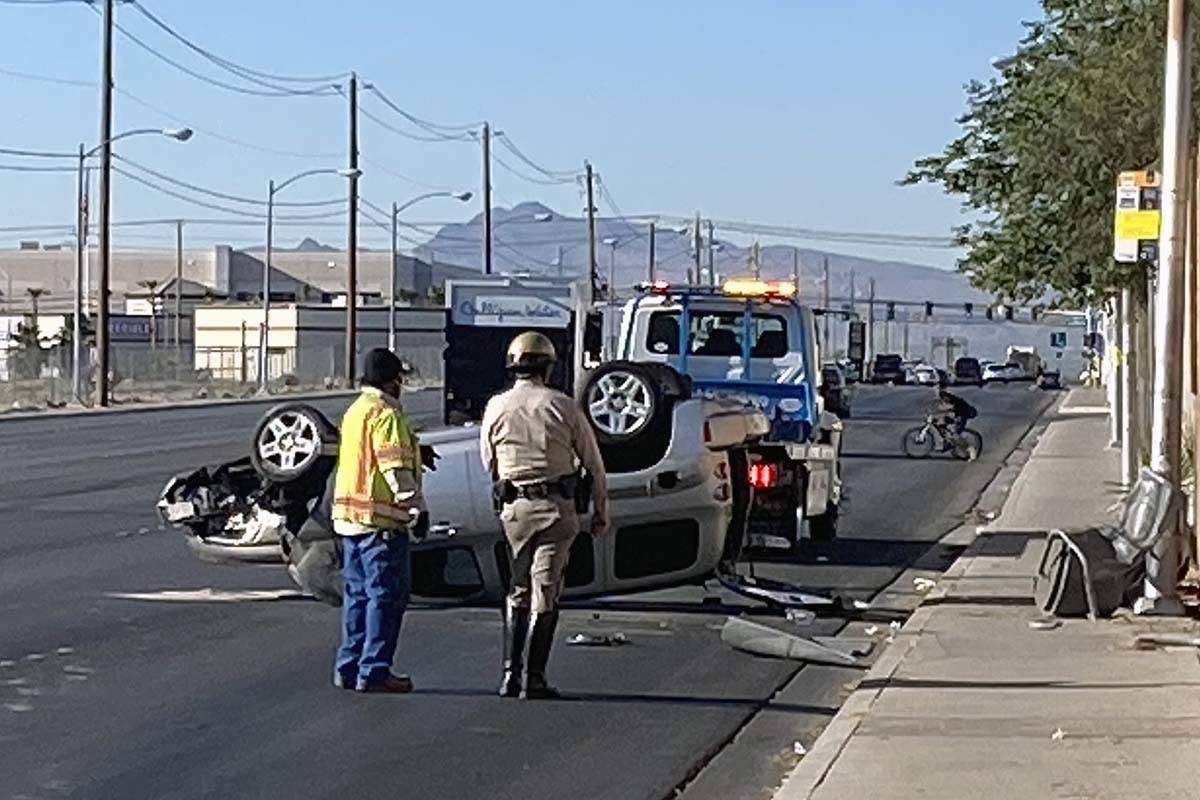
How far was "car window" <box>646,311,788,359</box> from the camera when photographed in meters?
20.6

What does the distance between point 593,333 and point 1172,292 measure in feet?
45.6

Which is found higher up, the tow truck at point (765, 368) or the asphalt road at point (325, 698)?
the tow truck at point (765, 368)

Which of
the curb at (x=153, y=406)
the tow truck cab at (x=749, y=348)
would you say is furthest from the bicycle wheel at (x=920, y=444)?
the curb at (x=153, y=406)

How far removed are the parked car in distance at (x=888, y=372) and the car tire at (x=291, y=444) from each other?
90637mm

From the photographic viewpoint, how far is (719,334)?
20734 mm

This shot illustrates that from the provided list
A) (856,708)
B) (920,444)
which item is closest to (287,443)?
(856,708)

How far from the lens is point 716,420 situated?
15.0m

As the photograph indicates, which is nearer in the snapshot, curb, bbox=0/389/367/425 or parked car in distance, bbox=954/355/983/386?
curb, bbox=0/389/367/425

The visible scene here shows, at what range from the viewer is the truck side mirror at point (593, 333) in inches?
1029

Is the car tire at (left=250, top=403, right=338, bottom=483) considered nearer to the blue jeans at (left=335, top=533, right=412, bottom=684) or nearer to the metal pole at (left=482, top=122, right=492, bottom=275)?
the blue jeans at (left=335, top=533, right=412, bottom=684)

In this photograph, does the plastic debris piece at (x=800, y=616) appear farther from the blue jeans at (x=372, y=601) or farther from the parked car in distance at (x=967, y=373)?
the parked car in distance at (x=967, y=373)

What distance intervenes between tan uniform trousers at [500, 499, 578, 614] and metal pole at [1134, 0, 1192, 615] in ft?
15.2

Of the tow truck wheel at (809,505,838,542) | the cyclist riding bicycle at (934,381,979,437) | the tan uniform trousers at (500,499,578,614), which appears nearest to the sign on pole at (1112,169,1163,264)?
the tan uniform trousers at (500,499,578,614)

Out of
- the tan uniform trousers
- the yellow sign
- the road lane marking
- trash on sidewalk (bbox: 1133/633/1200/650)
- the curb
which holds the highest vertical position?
the yellow sign
